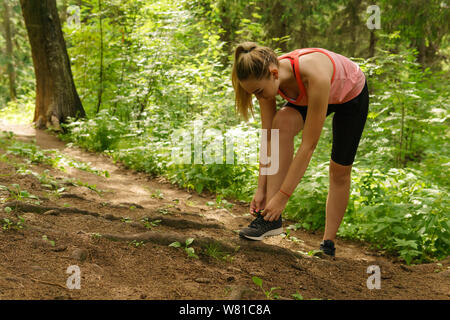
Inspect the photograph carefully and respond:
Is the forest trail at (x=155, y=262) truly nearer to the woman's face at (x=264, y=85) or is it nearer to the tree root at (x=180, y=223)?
the tree root at (x=180, y=223)

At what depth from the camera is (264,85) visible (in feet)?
7.95

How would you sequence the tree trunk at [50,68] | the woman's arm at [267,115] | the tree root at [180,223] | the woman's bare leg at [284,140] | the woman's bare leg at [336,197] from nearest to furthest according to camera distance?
the woman's bare leg at [284,140] < the woman's arm at [267,115] < the woman's bare leg at [336,197] < the tree root at [180,223] < the tree trunk at [50,68]

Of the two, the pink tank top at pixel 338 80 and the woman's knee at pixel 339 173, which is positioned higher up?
the pink tank top at pixel 338 80

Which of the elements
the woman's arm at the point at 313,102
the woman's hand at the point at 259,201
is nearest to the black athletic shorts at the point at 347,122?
the woman's arm at the point at 313,102

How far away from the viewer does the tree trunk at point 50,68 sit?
8.39m

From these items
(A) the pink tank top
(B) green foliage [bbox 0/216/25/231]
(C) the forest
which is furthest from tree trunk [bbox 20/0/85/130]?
(A) the pink tank top

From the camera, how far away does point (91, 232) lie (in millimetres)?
2693

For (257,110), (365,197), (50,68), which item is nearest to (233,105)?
(257,110)

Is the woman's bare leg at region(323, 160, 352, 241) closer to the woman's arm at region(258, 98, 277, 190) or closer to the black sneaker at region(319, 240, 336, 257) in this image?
the black sneaker at region(319, 240, 336, 257)

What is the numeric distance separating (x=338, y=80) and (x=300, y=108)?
1.15 feet

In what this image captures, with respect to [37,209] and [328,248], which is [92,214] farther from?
[328,248]

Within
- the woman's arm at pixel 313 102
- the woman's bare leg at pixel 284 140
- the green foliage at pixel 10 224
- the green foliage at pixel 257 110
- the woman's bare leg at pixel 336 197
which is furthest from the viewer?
the green foliage at pixel 257 110

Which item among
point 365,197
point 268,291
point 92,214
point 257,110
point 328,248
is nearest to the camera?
point 268,291

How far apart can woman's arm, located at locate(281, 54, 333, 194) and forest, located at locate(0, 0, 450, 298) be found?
2.72 ft
